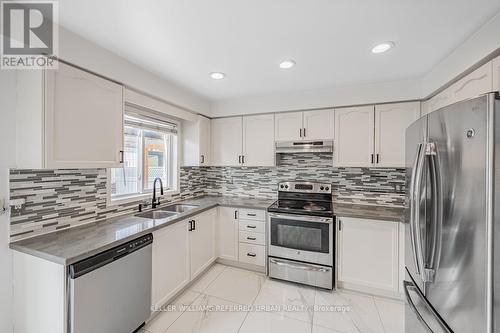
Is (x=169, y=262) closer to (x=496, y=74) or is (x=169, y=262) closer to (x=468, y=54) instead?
(x=496, y=74)

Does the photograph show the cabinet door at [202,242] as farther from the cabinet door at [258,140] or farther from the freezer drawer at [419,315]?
the freezer drawer at [419,315]

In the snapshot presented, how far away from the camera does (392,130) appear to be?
247 centimetres

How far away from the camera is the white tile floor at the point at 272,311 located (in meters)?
1.83

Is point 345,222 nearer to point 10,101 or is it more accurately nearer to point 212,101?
point 212,101

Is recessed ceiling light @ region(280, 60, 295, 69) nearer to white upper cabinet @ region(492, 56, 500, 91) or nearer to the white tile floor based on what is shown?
white upper cabinet @ region(492, 56, 500, 91)

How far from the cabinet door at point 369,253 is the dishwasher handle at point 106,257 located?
Answer: 6.56 feet

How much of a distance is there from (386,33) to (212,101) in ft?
7.67

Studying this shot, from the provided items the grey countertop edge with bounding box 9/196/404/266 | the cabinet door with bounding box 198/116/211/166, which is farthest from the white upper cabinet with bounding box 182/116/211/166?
the grey countertop edge with bounding box 9/196/404/266

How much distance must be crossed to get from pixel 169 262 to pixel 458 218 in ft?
7.09

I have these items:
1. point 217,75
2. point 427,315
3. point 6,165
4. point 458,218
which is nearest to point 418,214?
point 458,218

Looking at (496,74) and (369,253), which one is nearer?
(496,74)

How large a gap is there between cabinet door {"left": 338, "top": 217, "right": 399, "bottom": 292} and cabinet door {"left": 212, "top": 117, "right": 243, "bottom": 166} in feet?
5.63

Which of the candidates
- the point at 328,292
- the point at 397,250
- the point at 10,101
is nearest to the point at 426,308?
the point at 397,250

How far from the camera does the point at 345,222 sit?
2346 millimetres
